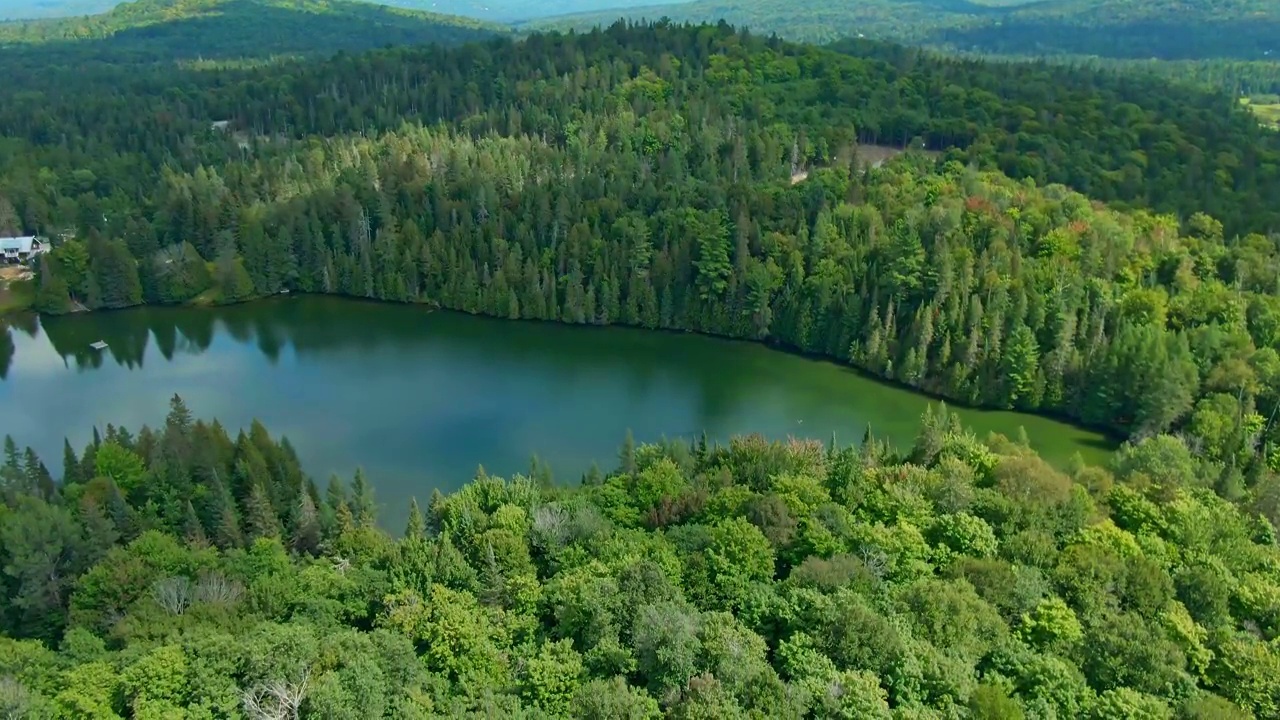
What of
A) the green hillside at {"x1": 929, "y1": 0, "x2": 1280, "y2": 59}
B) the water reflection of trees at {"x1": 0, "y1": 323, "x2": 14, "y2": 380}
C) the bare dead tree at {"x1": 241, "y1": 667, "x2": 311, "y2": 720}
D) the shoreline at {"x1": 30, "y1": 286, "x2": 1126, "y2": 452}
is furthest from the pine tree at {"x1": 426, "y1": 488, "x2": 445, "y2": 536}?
the green hillside at {"x1": 929, "y1": 0, "x2": 1280, "y2": 59}

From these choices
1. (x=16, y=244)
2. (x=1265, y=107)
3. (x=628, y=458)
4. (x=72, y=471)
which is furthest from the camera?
(x=1265, y=107)

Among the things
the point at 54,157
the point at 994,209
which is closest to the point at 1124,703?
the point at 994,209

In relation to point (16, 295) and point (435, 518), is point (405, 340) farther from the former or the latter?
point (16, 295)

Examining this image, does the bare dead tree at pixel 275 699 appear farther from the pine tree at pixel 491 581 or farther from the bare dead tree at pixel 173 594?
the bare dead tree at pixel 173 594

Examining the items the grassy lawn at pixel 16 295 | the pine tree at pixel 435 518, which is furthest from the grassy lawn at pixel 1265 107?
the grassy lawn at pixel 16 295

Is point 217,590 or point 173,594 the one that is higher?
point 173,594

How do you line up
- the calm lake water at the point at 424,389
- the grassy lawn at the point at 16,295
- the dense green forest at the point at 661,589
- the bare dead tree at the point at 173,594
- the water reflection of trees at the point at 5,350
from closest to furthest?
the dense green forest at the point at 661,589 < the bare dead tree at the point at 173,594 < the calm lake water at the point at 424,389 < the water reflection of trees at the point at 5,350 < the grassy lawn at the point at 16,295

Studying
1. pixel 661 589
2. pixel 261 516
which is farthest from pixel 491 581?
pixel 261 516
